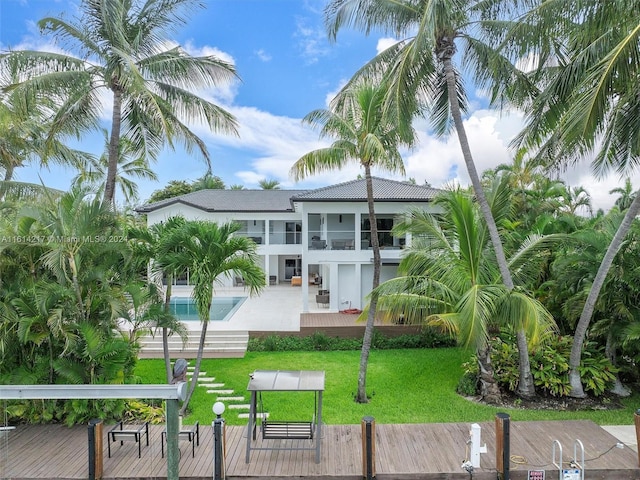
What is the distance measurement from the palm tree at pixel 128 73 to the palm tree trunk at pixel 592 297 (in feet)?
31.4

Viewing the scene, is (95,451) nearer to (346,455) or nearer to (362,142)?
(346,455)


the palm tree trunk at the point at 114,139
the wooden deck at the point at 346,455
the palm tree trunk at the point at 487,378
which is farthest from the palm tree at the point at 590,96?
the palm tree trunk at the point at 114,139

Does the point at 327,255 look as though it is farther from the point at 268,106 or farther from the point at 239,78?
the point at 268,106

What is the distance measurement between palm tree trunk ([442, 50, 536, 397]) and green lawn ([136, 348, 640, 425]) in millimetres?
798

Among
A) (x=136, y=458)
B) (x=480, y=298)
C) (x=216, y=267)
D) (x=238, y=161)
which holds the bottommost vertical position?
(x=136, y=458)

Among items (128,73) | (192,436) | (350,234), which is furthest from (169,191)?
(192,436)

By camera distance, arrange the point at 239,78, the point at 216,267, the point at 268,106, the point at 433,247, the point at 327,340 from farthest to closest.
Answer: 1. the point at 268,106
2. the point at 327,340
3. the point at 239,78
4. the point at 433,247
5. the point at 216,267

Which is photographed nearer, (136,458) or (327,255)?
(136,458)

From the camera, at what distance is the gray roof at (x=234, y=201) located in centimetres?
2419

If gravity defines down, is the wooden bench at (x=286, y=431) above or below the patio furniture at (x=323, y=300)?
below

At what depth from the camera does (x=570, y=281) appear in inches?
381

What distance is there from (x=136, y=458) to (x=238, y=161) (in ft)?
117

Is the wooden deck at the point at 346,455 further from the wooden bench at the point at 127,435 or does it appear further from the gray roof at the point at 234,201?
the gray roof at the point at 234,201

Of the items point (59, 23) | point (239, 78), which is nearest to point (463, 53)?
point (239, 78)
